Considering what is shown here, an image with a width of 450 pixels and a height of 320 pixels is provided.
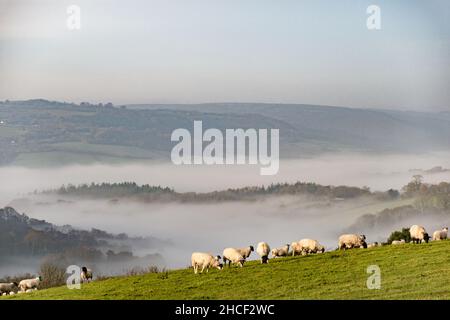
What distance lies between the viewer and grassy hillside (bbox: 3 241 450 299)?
27422 mm

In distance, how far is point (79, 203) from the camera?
220 ft

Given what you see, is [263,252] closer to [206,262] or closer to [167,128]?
[206,262]

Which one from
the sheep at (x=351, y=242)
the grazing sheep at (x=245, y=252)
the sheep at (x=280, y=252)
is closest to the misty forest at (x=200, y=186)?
the sheep at (x=280, y=252)

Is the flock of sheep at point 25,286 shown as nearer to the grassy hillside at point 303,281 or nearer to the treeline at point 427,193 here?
the grassy hillside at point 303,281

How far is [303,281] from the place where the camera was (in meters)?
29.4

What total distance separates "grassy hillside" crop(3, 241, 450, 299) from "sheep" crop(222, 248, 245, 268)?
0.93ft

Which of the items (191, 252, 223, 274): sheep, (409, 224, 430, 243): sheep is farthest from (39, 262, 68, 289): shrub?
(409, 224, 430, 243): sheep

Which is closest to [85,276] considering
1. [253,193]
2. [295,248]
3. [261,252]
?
[261,252]

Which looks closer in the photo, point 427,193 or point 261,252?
point 261,252

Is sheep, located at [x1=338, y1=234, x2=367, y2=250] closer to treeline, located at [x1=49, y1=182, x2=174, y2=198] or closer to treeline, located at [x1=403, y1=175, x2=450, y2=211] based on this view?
treeline, located at [x1=403, y1=175, x2=450, y2=211]

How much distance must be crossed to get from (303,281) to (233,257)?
13.4 feet
